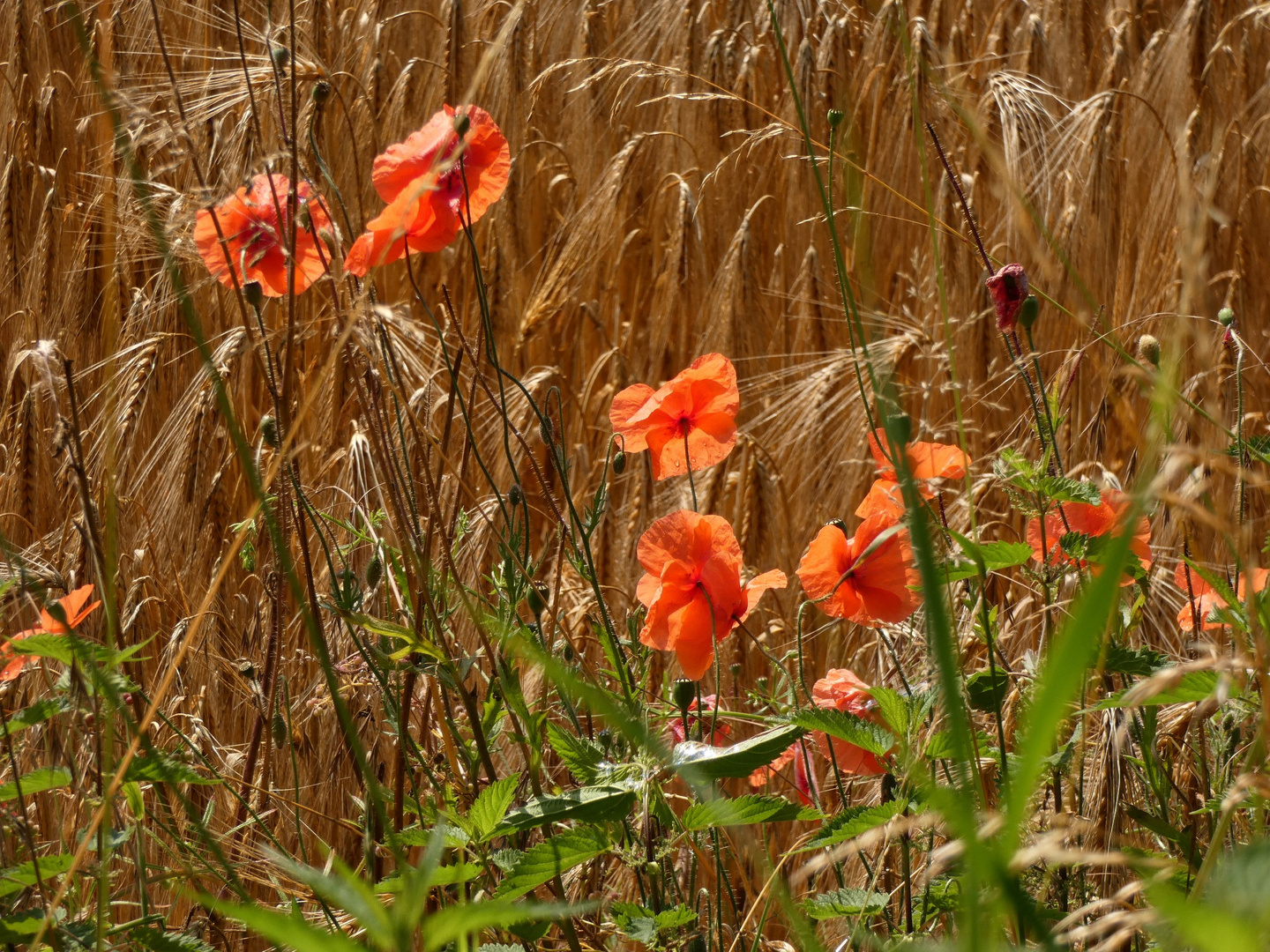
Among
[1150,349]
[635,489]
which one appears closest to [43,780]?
[1150,349]

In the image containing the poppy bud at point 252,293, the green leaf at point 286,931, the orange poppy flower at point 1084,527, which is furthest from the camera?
the poppy bud at point 252,293

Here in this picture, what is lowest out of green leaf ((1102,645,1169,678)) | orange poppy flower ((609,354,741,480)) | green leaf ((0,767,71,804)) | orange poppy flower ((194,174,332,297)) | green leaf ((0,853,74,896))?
green leaf ((0,853,74,896))

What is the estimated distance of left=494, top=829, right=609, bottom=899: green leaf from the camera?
68cm

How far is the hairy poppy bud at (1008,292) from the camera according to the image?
838 mm

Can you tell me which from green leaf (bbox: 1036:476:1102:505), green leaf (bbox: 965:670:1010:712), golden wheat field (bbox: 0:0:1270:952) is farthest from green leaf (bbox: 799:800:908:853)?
green leaf (bbox: 1036:476:1102:505)

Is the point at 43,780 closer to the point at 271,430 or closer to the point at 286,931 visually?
the point at 271,430

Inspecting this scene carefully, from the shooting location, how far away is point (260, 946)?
113 centimetres

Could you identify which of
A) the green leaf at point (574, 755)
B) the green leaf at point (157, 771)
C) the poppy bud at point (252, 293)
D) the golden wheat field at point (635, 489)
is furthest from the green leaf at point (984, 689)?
the poppy bud at point (252, 293)

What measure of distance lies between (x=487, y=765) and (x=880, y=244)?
145 cm

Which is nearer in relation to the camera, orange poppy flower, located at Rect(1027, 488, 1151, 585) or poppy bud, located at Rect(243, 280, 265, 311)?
orange poppy flower, located at Rect(1027, 488, 1151, 585)

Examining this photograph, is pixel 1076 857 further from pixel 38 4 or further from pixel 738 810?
pixel 38 4

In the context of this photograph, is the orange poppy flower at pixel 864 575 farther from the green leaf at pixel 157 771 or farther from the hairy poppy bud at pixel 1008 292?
the green leaf at pixel 157 771

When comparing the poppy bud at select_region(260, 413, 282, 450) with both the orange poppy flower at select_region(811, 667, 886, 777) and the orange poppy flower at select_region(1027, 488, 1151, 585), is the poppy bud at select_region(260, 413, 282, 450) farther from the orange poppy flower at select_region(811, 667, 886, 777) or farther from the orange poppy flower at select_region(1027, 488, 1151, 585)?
the orange poppy flower at select_region(1027, 488, 1151, 585)

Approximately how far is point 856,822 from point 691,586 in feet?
0.78
